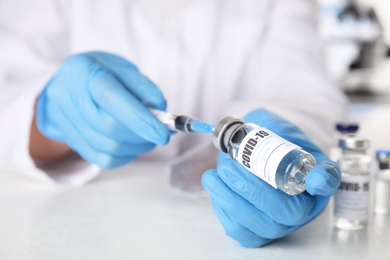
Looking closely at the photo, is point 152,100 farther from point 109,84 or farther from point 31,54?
point 31,54

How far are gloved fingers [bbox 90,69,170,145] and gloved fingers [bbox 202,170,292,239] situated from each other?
26 centimetres

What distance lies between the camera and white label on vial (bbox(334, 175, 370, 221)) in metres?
0.94

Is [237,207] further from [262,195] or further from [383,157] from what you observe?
[383,157]

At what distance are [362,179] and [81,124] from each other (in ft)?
2.00

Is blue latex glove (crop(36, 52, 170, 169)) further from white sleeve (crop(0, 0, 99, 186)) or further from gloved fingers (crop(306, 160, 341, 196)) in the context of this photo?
gloved fingers (crop(306, 160, 341, 196))

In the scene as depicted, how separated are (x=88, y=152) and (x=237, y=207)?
52 cm

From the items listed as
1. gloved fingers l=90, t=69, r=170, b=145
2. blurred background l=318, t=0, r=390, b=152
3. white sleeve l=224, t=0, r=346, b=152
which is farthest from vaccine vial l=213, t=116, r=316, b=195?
blurred background l=318, t=0, r=390, b=152

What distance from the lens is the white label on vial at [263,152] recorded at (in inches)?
29.7

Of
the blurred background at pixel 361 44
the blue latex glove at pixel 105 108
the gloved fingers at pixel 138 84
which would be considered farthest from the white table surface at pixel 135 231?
the blurred background at pixel 361 44

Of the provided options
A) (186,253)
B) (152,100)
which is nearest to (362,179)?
(186,253)

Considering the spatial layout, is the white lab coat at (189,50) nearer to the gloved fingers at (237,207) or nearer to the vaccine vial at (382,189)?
the vaccine vial at (382,189)

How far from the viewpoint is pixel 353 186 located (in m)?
0.94

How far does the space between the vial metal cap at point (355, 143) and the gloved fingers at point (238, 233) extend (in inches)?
9.0

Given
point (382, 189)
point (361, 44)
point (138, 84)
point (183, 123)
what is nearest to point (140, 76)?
point (138, 84)
